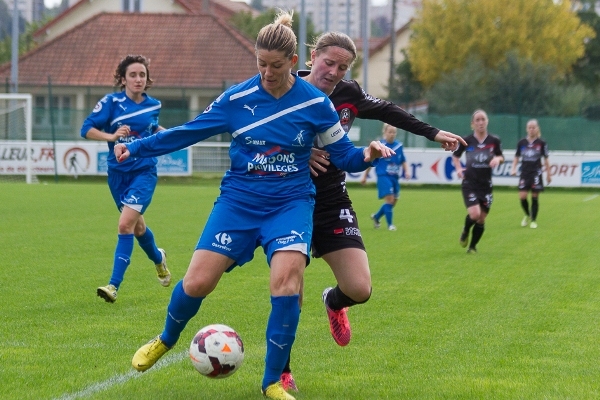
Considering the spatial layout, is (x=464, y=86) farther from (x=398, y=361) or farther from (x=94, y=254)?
(x=398, y=361)

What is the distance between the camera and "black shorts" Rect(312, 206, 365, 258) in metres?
5.79

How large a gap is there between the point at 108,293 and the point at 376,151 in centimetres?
373

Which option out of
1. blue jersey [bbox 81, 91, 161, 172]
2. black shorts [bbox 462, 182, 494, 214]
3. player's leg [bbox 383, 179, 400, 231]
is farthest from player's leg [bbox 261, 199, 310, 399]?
player's leg [bbox 383, 179, 400, 231]

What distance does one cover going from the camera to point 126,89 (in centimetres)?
915

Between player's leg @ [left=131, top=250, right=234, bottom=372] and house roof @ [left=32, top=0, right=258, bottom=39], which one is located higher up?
house roof @ [left=32, top=0, right=258, bottom=39]

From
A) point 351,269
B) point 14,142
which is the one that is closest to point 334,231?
point 351,269

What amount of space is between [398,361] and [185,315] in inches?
61.5

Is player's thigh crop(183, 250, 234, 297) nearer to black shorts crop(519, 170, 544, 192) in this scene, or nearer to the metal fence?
black shorts crop(519, 170, 544, 192)

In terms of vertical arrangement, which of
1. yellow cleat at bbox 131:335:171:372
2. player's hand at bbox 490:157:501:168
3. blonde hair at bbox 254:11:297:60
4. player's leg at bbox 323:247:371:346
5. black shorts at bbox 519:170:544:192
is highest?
blonde hair at bbox 254:11:297:60

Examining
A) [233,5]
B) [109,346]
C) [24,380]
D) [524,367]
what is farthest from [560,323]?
[233,5]

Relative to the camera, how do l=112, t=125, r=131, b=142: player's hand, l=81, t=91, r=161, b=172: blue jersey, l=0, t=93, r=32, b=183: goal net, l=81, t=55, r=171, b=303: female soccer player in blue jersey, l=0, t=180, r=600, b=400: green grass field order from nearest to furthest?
l=0, t=180, r=600, b=400: green grass field
l=112, t=125, r=131, b=142: player's hand
l=81, t=55, r=171, b=303: female soccer player in blue jersey
l=81, t=91, r=161, b=172: blue jersey
l=0, t=93, r=32, b=183: goal net

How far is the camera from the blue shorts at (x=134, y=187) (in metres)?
8.73

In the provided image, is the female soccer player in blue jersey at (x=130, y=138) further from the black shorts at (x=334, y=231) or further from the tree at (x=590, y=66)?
the tree at (x=590, y=66)

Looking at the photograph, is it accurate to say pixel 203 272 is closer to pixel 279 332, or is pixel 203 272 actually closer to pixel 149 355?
pixel 279 332
